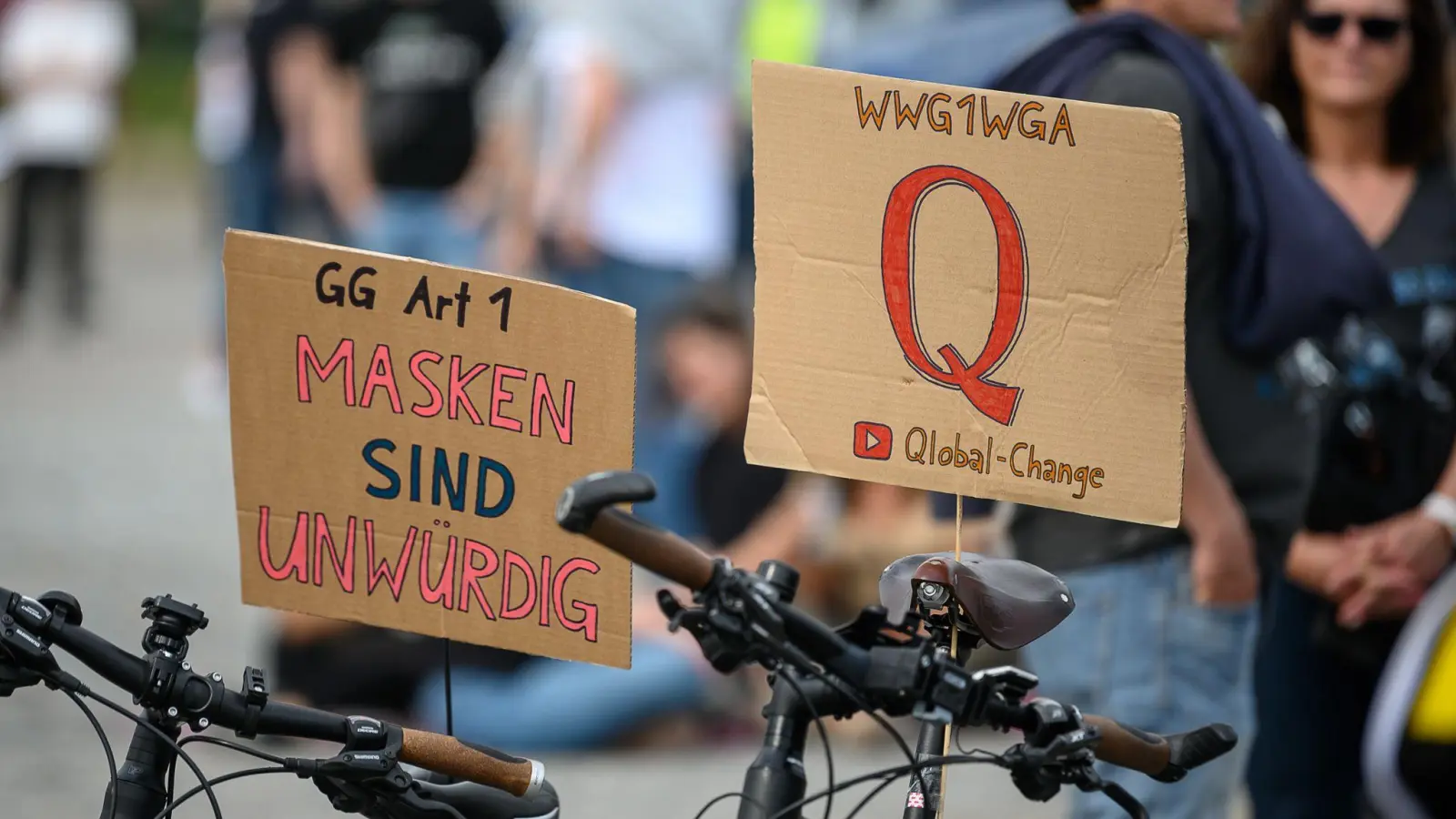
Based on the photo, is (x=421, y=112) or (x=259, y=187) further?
(x=259, y=187)

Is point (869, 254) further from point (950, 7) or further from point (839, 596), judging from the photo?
point (950, 7)

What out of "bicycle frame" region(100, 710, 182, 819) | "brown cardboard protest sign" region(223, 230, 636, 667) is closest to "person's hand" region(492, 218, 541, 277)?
"brown cardboard protest sign" region(223, 230, 636, 667)

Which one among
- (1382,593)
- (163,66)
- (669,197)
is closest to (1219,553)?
(1382,593)

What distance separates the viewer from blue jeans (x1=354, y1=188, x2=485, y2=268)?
792 cm

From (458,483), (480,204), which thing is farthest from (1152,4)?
(480,204)

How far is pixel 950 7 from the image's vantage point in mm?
7773

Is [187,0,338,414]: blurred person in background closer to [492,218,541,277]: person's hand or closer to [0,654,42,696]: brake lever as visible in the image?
[492,218,541,277]: person's hand

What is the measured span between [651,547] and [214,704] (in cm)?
55

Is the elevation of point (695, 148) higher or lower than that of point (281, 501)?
higher

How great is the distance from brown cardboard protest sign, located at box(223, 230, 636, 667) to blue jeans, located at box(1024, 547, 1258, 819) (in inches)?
46.8

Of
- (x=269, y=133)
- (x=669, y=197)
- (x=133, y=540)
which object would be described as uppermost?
(x=269, y=133)

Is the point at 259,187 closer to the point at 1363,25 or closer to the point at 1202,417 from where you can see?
the point at 1363,25

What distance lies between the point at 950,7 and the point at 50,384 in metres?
5.89

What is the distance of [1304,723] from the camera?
13.7 feet
